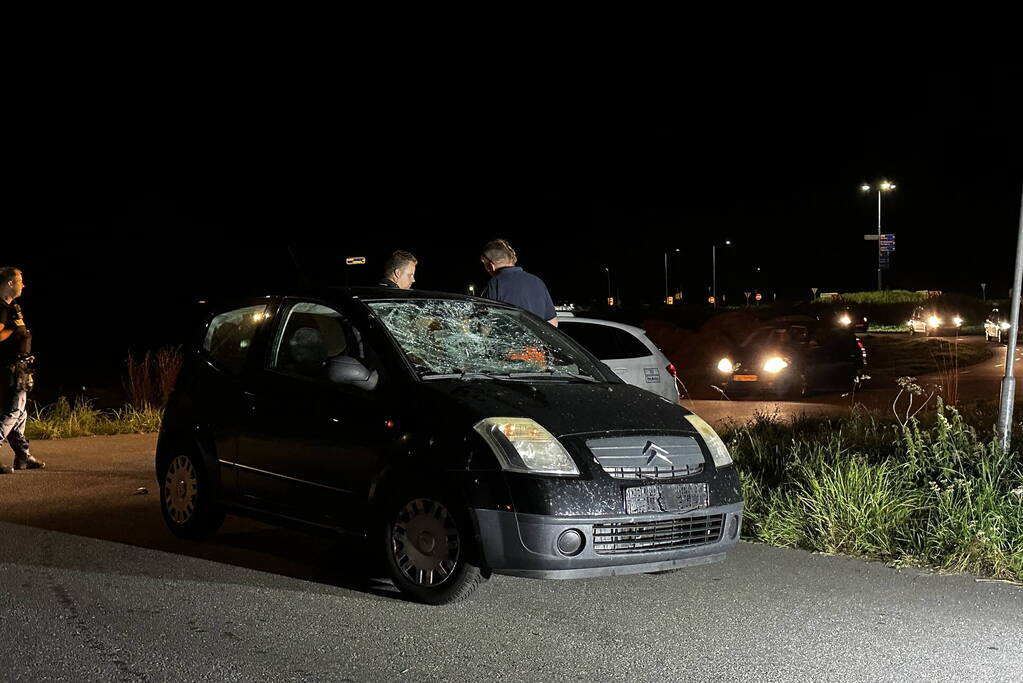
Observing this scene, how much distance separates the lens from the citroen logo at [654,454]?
6.38 m

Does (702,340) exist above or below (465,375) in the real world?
above

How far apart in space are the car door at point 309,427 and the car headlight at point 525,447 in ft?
2.37

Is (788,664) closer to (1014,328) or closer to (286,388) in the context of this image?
(286,388)

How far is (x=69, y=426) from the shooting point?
1538cm

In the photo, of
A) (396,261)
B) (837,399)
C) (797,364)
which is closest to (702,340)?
(797,364)

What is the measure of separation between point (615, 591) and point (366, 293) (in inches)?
91.1

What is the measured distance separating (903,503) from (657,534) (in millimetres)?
2641

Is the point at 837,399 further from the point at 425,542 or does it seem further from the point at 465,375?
the point at 425,542

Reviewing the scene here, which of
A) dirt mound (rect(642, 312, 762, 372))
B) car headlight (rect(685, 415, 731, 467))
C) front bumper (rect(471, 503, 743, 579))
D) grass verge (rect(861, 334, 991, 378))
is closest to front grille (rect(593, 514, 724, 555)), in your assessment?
front bumper (rect(471, 503, 743, 579))

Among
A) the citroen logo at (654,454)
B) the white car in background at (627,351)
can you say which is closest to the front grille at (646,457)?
the citroen logo at (654,454)

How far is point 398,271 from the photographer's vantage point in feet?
34.0

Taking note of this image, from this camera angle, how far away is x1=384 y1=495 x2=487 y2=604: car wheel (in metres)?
6.30

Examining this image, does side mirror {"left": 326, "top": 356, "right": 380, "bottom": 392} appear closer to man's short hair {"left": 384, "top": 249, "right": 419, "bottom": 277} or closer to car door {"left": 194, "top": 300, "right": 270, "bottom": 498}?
car door {"left": 194, "top": 300, "right": 270, "bottom": 498}

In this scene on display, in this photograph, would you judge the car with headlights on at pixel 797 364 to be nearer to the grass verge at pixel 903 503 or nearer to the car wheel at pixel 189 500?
the grass verge at pixel 903 503
